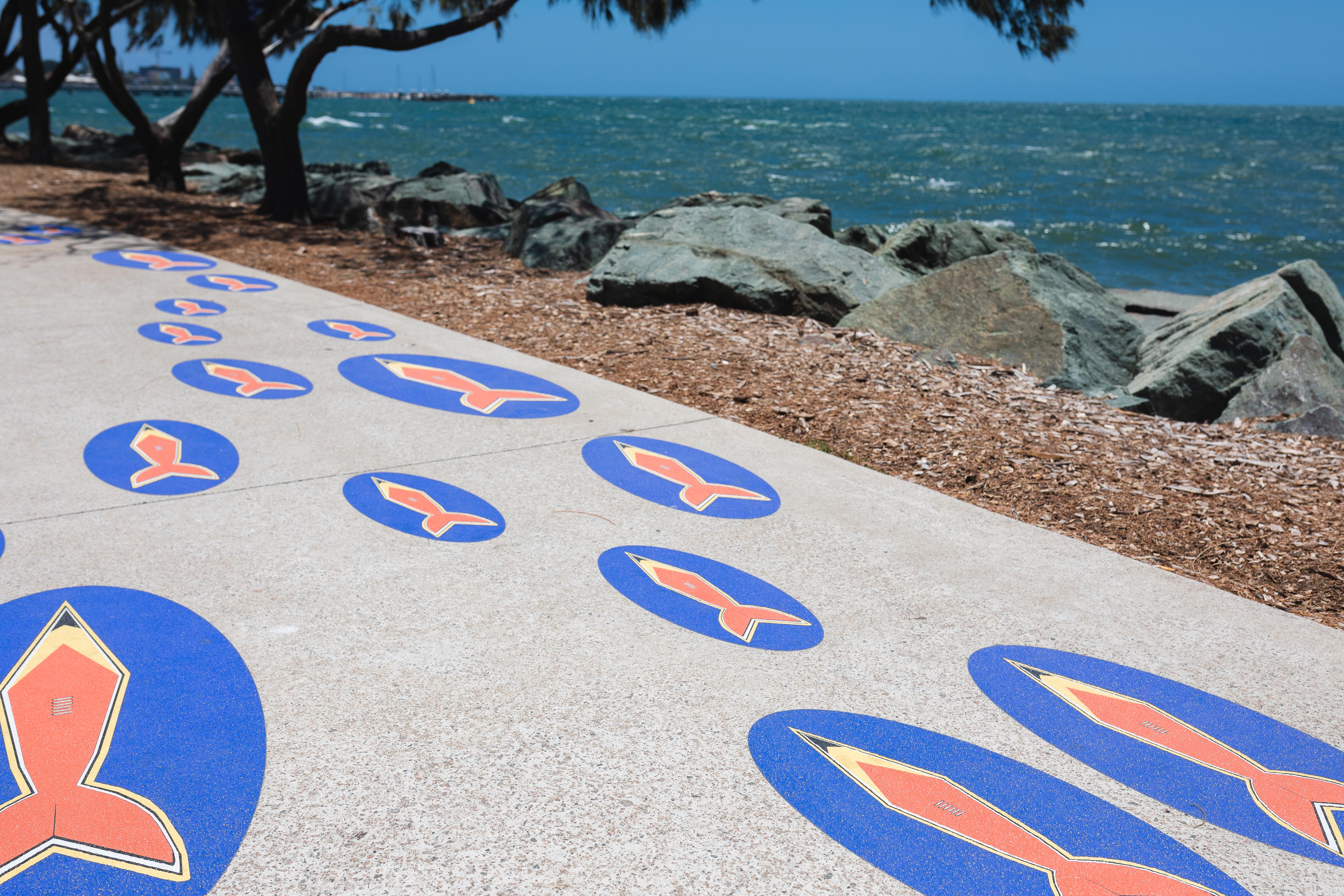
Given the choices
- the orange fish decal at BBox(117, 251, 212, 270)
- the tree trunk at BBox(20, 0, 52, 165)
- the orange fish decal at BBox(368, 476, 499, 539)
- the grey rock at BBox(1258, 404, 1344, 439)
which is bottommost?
the orange fish decal at BBox(368, 476, 499, 539)

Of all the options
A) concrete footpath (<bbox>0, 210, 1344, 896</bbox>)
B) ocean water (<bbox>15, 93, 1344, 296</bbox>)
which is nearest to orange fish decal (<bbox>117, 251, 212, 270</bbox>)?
concrete footpath (<bbox>0, 210, 1344, 896</bbox>)

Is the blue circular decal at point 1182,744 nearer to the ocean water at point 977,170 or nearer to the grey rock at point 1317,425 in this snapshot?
the grey rock at point 1317,425

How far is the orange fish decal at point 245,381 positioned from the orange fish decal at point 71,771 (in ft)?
8.03

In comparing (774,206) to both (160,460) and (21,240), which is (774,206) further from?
(160,460)

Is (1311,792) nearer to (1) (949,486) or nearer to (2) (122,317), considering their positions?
(1) (949,486)

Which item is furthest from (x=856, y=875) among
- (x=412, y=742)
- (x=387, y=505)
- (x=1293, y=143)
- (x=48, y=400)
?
(x=1293, y=143)

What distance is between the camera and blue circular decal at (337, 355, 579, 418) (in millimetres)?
5023

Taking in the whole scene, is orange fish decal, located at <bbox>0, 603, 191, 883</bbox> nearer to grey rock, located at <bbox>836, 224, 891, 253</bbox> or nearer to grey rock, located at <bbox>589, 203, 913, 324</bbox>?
grey rock, located at <bbox>589, 203, 913, 324</bbox>

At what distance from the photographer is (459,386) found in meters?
5.34

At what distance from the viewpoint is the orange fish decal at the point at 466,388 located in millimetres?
5090

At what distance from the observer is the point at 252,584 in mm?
3078

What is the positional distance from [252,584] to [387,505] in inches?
29.5

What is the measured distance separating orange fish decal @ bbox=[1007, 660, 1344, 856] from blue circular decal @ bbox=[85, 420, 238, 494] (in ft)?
10.5

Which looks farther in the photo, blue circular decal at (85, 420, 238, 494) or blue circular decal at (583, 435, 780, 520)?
blue circular decal at (583, 435, 780, 520)
